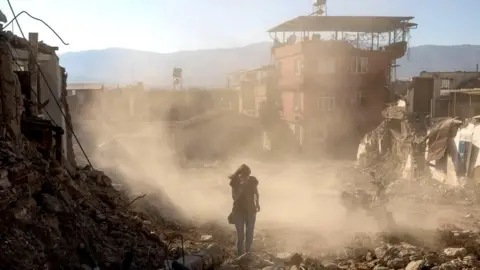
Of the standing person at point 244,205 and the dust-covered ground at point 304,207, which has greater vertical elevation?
the standing person at point 244,205

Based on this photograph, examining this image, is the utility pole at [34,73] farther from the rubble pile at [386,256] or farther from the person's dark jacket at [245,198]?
the rubble pile at [386,256]

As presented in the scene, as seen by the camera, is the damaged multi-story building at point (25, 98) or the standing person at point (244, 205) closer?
the damaged multi-story building at point (25, 98)

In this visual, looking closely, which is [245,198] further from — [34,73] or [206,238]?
[34,73]

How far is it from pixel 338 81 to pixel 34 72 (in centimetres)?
2719

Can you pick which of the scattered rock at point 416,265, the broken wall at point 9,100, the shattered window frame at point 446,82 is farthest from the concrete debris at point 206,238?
the shattered window frame at point 446,82

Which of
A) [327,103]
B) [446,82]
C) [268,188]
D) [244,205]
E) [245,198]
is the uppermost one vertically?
[446,82]

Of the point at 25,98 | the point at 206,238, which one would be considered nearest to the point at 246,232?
the point at 206,238

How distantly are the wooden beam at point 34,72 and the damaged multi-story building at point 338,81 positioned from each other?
25.0 metres

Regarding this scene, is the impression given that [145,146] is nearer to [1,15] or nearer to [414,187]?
[414,187]

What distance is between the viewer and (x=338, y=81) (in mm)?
33656

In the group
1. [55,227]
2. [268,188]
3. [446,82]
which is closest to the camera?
[55,227]

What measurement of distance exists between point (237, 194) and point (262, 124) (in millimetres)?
31745

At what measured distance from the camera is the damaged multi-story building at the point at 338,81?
33344 mm

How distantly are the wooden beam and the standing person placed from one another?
140 inches
